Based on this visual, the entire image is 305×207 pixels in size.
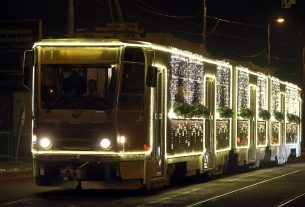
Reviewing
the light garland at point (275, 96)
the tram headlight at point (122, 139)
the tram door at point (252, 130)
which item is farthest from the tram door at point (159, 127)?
the light garland at point (275, 96)

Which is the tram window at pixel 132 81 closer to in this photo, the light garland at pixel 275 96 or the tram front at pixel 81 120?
the tram front at pixel 81 120

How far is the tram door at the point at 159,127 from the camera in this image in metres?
20.1

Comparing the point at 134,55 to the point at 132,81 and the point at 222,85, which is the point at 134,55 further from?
the point at 222,85

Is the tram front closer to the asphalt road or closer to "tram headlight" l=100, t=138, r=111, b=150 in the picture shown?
"tram headlight" l=100, t=138, r=111, b=150

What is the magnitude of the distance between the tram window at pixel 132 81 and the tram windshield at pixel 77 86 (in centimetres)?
27

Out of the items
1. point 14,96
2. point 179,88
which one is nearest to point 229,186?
point 179,88

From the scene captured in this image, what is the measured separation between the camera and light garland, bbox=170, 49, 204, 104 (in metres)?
21.8

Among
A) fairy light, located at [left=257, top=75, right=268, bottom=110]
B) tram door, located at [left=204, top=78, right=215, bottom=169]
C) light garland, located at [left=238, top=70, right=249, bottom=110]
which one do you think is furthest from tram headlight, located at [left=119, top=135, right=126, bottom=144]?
fairy light, located at [left=257, top=75, right=268, bottom=110]

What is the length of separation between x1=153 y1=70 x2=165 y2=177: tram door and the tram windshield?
1.45 meters

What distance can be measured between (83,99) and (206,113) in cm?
602

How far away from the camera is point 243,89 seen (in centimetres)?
2958

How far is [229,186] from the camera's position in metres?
23.7

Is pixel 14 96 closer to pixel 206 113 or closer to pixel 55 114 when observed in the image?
pixel 206 113

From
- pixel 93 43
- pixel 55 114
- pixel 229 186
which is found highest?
pixel 93 43
